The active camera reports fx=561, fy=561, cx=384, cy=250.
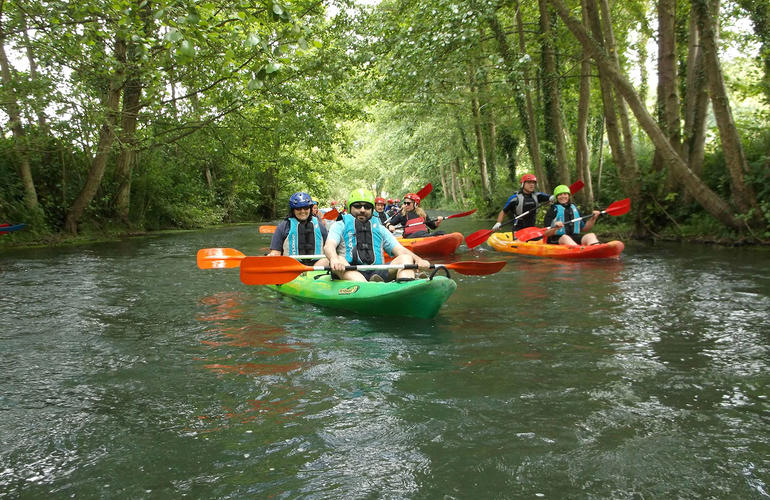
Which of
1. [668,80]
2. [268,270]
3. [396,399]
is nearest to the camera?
[396,399]

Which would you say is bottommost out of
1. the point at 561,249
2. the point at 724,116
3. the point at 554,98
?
the point at 561,249

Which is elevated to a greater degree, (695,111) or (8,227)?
(695,111)

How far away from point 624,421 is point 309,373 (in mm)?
2125

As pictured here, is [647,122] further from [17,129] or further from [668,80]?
[17,129]

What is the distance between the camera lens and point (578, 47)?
1574 cm

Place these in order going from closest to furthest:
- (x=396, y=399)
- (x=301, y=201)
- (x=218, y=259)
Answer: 1. (x=396, y=399)
2. (x=301, y=201)
3. (x=218, y=259)

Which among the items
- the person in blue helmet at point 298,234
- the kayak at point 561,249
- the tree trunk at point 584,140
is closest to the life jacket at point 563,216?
the kayak at point 561,249

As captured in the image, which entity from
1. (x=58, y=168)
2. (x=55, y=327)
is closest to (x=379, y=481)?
(x=55, y=327)

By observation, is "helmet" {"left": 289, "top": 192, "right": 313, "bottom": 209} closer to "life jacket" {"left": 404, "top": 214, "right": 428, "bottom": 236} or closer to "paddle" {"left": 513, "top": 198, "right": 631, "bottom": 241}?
"life jacket" {"left": 404, "top": 214, "right": 428, "bottom": 236}

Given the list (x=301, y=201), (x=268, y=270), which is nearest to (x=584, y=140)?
(x=301, y=201)

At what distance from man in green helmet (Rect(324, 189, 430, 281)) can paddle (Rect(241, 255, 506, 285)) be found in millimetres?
401

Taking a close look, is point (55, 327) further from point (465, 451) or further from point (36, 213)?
point (36, 213)

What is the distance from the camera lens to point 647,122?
997 cm

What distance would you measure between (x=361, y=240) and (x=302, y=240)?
139 cm
